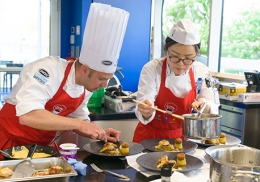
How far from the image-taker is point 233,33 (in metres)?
4.67

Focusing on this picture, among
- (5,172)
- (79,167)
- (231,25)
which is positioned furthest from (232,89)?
(5,172)

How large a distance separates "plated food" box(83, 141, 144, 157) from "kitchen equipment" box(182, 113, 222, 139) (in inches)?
11.5

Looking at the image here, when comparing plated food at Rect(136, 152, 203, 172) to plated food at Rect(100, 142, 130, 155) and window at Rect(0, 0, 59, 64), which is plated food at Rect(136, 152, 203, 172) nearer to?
plated food at Rect(100, 142, 130, 155)

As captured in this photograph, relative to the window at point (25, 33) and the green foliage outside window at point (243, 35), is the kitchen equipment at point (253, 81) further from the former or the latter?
the window at point (25, 33)

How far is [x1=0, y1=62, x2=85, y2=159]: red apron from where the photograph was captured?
6.24ft

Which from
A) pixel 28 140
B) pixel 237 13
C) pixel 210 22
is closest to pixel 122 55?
pixel 210 22

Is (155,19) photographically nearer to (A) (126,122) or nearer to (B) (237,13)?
(B) (237,13)

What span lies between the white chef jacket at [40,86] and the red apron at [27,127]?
30mm

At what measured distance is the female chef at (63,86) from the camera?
172cm

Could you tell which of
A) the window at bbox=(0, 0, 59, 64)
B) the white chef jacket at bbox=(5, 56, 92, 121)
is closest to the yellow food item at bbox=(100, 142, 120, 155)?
the white chef jacket at bbox=(5, 56, 92, 121)

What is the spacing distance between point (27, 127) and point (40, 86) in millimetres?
311

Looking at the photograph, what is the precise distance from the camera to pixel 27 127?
1.94 meters

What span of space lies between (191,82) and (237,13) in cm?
259

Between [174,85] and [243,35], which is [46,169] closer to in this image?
[174,85]
